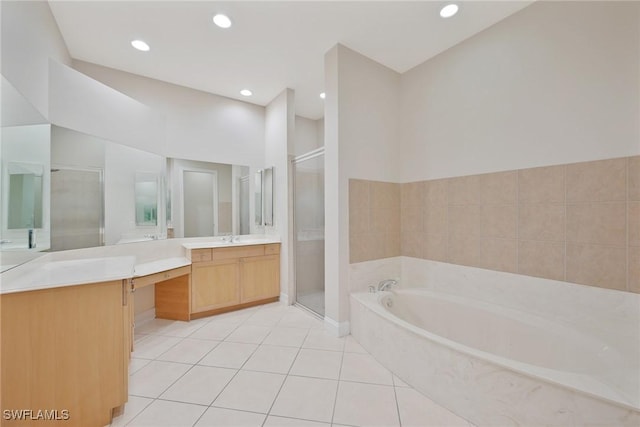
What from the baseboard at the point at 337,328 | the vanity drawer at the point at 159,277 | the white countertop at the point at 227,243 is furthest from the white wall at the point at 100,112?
the baseboard at the point at 337,328

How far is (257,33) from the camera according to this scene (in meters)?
2.18

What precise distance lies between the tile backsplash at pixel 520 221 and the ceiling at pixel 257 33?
1323 millimetres

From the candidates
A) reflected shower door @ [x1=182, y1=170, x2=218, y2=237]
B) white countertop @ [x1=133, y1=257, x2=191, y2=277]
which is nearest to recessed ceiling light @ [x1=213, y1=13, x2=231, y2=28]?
reflected shower door @ [x1=182, y1=170, x2=218, y2=237]

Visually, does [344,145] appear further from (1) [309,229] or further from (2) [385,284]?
(2) [385,284]

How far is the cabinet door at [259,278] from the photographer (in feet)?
9.91

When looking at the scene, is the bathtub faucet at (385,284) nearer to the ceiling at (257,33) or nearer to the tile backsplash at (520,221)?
the tile backsplash at (520,221)

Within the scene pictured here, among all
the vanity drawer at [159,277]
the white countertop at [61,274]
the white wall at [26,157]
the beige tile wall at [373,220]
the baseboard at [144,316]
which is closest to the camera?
the white countertop at [61,274]

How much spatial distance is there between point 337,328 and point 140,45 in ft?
10.9

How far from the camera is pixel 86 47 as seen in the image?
7.58ft

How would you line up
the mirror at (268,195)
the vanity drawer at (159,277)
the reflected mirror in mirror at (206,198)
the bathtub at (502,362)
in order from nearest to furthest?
the bathtub at (502,362) < the vanity drawer at (159,277) < the reflected mirror in mirror at (206,198) < the mirror at (268,195)

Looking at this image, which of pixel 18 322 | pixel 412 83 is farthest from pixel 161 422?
pixel 412 83

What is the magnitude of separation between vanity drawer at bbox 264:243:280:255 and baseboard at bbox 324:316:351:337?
1.21m

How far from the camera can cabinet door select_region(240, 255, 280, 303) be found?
9.91ft

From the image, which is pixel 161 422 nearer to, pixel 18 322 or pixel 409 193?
pixel 18 322
